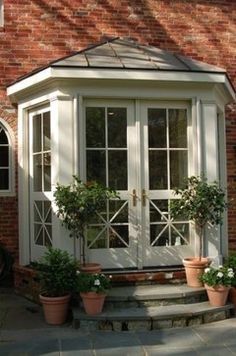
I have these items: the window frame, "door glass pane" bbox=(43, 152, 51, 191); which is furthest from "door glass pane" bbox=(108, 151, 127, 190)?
the window frame

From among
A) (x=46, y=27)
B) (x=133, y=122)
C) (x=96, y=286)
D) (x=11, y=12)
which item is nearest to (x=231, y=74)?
(x=133, y=122)

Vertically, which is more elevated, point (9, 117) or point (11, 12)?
point (11, 12)

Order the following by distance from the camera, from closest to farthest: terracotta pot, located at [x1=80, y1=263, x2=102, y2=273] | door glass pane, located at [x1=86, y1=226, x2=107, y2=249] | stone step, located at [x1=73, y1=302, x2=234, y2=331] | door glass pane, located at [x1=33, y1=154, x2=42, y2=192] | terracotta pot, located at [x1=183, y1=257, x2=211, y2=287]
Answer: stone step, located at [x1=73, y1=302, x2=234, y2=331] < terracotta pot, located at [x1=80, y1=263, x2=102, y2=273] < terracotta pot, located at [x1=183, y1=257, x2=211, y2=287] < door glass pane, located at [x1=86, y1=226, x2=107, y2=249] < door glass pane, located at [x1=33, y1=154, x2=42, y2=192]

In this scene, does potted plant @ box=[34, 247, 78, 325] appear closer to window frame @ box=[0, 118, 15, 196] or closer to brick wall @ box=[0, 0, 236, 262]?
brick wall @ box=[0, 0, 236, 262]

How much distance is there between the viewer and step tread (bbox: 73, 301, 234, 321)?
5.98 meters

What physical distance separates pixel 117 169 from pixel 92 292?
1993 millimetres

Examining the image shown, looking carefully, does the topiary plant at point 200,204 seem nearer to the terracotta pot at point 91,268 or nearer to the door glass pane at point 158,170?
the door glass pane at point 158,170

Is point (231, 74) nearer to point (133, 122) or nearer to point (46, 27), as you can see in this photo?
point (133, 122)

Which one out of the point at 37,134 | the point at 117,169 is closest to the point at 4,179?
the point at 37,134

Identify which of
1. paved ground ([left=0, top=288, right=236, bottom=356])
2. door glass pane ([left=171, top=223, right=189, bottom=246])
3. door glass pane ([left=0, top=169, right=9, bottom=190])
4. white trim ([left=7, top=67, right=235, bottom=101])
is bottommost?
paved ground ([left=0, top=288, right=236, bottom=356])

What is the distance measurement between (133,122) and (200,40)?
2469 mm

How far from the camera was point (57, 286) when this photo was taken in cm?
627

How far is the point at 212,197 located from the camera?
273 inches

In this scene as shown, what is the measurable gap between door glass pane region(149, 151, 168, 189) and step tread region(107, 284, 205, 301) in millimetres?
1465
